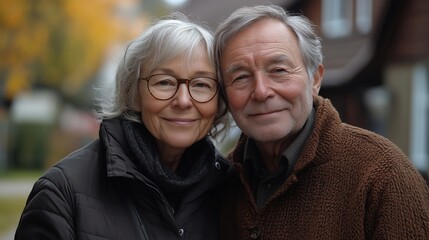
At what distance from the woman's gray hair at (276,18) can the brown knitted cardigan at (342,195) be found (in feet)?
0.66

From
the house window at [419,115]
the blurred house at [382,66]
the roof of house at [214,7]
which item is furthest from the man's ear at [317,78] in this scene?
the roof of house at [214,7]

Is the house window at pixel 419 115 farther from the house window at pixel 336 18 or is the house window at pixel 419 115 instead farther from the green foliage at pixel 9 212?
the green foliage at pixel 9 212

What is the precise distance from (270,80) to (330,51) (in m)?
11.9

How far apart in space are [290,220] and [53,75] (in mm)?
12945

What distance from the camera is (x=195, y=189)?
9.37 ft

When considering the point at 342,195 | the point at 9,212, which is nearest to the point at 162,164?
the point at 342,195

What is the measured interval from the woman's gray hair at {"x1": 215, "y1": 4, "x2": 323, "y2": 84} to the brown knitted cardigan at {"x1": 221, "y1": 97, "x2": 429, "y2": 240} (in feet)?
0.66

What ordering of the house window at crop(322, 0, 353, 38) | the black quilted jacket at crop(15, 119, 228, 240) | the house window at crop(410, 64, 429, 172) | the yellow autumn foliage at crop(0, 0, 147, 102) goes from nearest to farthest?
the black quilted jacket at crop(15, 119, 228, 240)
the house window at crop(410, 64, 429, 172)
the yellow autumn foliage at crop(0, 0, 147, 102)
the house window at crop(322, 0, 353, 38)

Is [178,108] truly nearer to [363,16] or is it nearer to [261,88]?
[261,88]

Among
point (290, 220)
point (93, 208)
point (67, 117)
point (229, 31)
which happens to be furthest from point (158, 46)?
point (67, 117)

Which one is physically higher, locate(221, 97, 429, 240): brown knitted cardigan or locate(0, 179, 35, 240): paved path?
locate(221, 97, 429, 240): brown knitted cardigan

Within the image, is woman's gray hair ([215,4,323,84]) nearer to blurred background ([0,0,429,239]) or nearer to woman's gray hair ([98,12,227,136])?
woman's gray hair ([98,12,227,136])

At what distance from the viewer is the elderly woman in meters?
2.46

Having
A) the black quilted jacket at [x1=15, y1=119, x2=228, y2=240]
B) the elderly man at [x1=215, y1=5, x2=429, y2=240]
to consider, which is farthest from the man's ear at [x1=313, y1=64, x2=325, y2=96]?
the black quilted jacket at [x1=15, y1=119, x2=228, y2=240]
